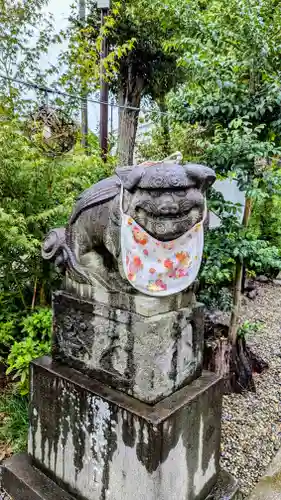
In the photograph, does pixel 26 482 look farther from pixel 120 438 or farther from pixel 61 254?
pixel 61 254

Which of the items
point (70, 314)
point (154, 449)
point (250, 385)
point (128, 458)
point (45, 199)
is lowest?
point (250, 385)

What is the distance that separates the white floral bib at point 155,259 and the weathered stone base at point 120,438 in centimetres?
59

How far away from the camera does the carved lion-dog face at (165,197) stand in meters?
1.35

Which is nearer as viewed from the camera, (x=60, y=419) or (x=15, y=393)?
(x=60, y=419)

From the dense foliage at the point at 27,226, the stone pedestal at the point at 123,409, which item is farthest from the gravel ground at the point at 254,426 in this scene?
the dense foliage at the point at 27,226

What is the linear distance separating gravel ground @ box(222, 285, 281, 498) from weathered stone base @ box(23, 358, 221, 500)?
62 cm

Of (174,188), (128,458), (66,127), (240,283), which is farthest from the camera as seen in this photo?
(66,127)

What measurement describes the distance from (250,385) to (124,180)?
2.73 metres

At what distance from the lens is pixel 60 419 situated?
1850mm

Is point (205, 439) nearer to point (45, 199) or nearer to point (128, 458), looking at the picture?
point (128, 458)

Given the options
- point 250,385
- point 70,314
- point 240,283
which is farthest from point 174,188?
point 250,385

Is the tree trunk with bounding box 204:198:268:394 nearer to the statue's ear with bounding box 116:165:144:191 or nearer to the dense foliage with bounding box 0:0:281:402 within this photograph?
the dense foliage with bounding box 0:0:281:402

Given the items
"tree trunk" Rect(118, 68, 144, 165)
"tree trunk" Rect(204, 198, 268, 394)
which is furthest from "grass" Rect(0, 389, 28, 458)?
"tree trunk" Rect(118, 68, 144, 165)

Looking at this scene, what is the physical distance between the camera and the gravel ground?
2.41 meters
